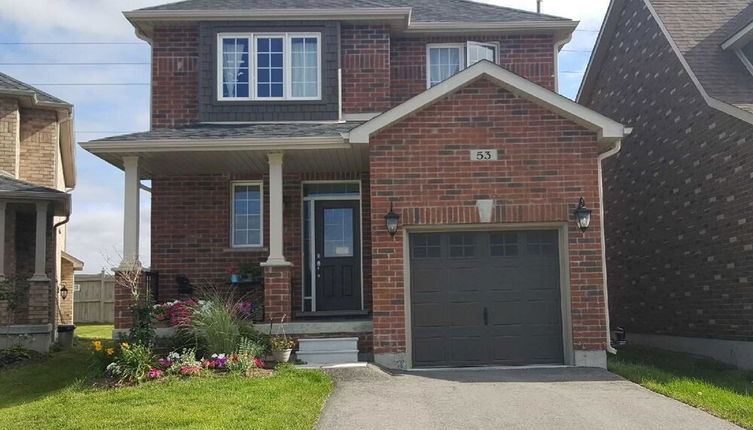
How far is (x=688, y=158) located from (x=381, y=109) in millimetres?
5705

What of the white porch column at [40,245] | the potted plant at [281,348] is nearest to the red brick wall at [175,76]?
the white porch column at [40,245]

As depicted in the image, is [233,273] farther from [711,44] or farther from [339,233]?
[711,44]

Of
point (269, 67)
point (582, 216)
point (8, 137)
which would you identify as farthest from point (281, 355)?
point (8, 137)

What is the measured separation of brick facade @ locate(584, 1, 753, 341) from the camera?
477 inches

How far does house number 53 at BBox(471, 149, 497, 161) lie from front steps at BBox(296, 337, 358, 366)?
10.7ft

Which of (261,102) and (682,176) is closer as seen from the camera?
(261,102)

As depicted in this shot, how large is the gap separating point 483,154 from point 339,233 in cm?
333

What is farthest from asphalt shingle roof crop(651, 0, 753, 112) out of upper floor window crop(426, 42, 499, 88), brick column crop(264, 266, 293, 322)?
brick column crop(264, 266, 293, 322)

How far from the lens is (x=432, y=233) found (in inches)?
449

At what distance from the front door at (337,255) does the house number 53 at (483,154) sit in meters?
2.87

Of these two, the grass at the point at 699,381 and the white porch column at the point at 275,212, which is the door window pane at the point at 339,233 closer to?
the white porch column at the point at 275,212

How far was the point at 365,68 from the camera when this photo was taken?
550 inches

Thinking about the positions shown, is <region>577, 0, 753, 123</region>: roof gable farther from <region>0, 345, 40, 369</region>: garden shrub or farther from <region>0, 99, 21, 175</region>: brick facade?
<region>0, 99, 21, 175</region>: brick facade

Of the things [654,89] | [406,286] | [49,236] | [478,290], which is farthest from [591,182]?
[49,236]
